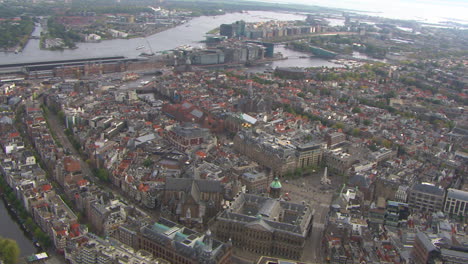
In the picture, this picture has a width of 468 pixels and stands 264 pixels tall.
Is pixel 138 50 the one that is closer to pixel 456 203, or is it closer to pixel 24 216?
pixel 24 216

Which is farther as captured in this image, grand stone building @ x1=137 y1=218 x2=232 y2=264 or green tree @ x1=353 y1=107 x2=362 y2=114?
green tree @ x1=353 y1=107 x2=362 y2=114

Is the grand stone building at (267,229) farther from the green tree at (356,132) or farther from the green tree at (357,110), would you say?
the green tree at (357,110)

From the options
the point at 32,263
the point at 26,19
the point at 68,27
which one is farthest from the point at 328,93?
the point at 26,19

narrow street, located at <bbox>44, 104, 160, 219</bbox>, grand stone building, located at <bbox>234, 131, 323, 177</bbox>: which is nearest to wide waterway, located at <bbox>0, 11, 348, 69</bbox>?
narrow street, located at <bbox>44, 104, 160, 219</bbox>

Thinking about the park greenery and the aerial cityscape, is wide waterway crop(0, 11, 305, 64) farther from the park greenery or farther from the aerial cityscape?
the park greenery

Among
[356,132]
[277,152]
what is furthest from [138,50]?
[277,152]

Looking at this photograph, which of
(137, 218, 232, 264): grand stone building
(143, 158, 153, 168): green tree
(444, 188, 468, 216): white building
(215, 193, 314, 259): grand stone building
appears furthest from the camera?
(143, 158, 153, 168): green tree

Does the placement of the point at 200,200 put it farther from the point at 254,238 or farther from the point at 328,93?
the point at 328,93
